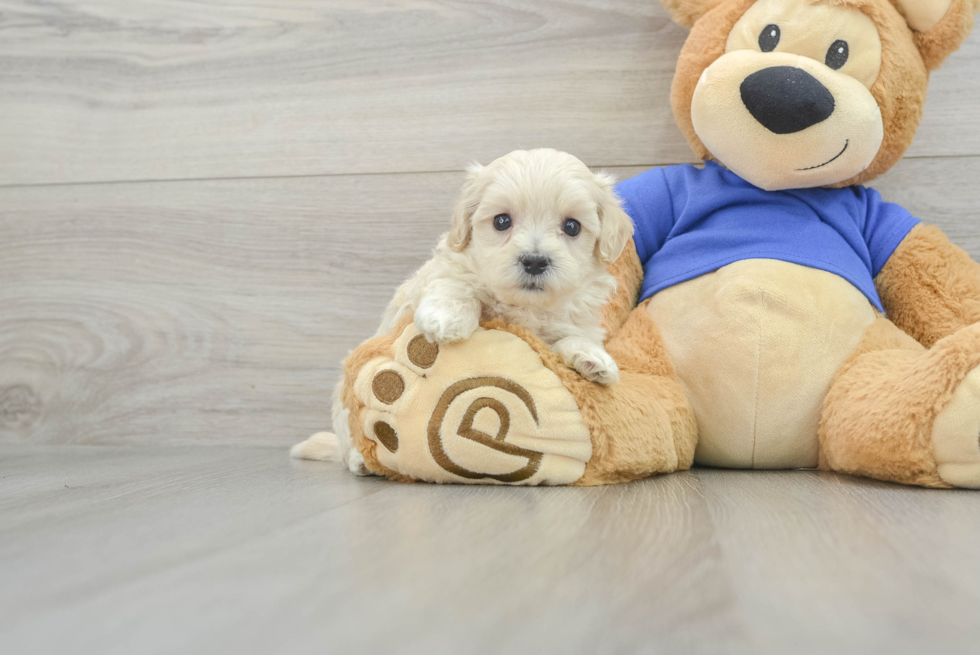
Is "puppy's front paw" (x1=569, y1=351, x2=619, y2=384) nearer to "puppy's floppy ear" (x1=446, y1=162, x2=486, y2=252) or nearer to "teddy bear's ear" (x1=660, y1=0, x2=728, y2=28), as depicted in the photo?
"puppy's floppy ear" (x1=446, y1=162, x2=486, y2=252)

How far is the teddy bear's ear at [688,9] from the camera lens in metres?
1.16

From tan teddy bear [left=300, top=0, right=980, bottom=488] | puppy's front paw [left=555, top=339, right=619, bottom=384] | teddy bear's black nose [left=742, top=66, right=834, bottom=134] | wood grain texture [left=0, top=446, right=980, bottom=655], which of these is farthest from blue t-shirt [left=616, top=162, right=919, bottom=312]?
wood grain texture [left=0, top=446, right=980, bottom=655]

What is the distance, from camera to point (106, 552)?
60 cm

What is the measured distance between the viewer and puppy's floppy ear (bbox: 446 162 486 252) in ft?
3.23

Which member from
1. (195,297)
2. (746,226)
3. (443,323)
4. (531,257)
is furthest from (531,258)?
(195,297)

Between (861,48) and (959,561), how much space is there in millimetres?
766

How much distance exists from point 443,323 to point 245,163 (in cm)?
79

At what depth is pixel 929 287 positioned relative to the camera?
3.63 ft

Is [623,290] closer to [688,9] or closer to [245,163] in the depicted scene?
[688,9]

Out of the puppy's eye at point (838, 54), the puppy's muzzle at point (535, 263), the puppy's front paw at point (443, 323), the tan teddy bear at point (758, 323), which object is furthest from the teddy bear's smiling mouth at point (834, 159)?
the puppy's front paw at point (443, 323)

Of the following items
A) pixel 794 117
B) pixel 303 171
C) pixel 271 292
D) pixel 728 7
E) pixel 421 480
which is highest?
pixel 728 7

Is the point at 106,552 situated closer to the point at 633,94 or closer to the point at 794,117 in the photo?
the point at 794,117

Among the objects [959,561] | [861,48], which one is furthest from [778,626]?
[861,48]

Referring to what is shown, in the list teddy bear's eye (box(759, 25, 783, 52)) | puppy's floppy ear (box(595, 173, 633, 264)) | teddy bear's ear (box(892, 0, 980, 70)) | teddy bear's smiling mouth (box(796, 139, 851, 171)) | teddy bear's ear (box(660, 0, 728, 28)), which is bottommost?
→ puppy's floppy ear (box(595, 173, 633, 264))
